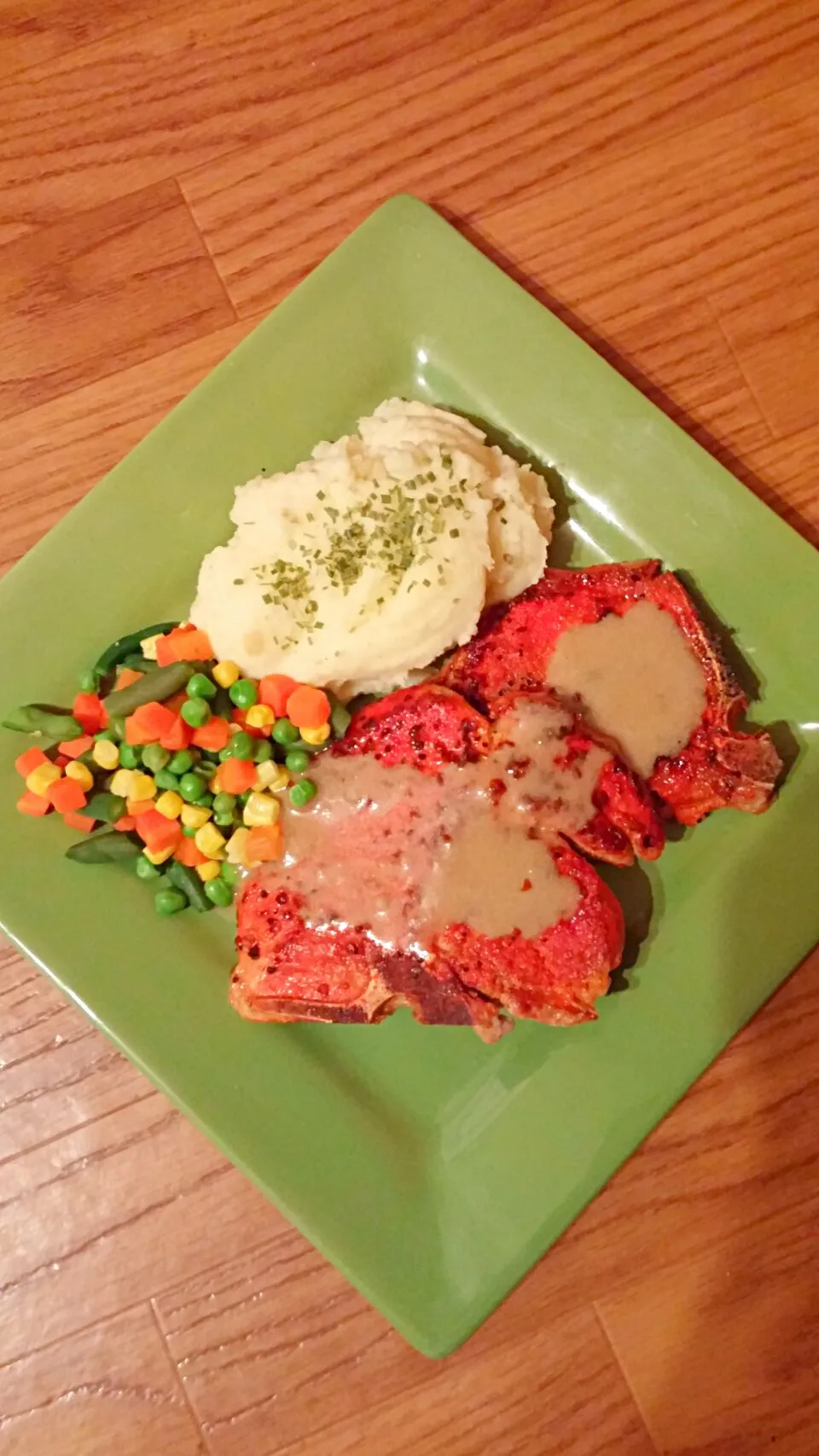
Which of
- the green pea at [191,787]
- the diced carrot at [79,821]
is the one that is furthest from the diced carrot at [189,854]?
the diced carrot at [79,821]

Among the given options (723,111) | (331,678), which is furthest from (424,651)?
(723,111)

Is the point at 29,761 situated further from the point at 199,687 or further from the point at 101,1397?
the point at 101,1397

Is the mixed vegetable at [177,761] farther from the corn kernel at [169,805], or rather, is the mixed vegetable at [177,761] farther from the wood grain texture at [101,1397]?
the wood grain texture at [101,1397]

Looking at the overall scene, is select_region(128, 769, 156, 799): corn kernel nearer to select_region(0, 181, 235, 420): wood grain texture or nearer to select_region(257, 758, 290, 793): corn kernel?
select_region(257, 758, 290, 793): corn kernel

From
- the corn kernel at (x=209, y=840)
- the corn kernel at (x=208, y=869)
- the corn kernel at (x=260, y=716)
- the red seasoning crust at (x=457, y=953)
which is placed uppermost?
the corn kernel at (x=260, y=716)

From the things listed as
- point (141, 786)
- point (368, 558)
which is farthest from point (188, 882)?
point (368, 558)

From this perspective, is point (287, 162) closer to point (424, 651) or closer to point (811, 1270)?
point (424, 651)

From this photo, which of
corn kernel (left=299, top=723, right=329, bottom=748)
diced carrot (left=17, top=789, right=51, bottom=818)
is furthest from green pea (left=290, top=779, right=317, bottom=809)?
diced carrot (left=17, top=789, right=51, bottom=818)
